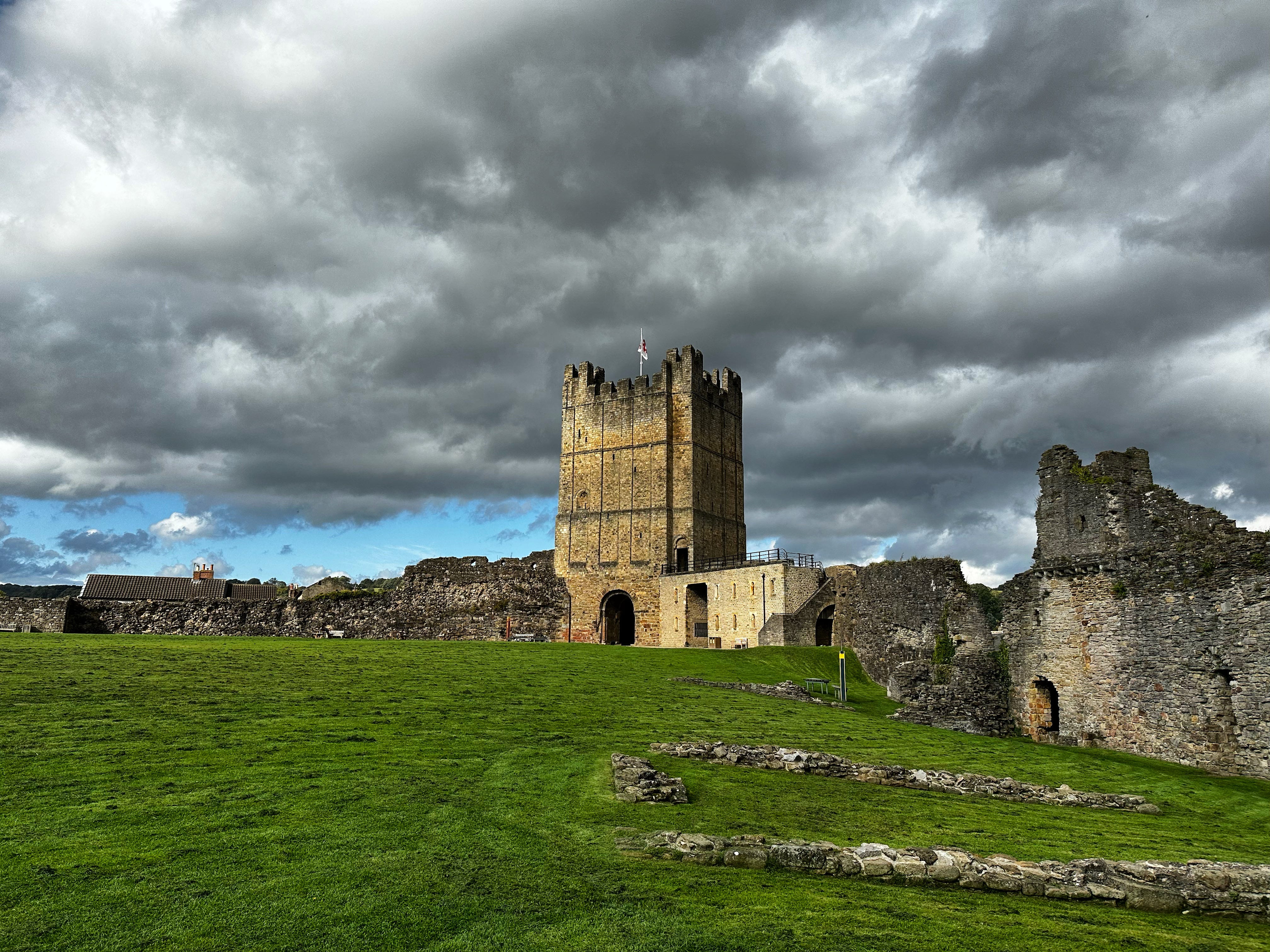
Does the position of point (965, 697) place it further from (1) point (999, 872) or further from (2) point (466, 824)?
(2) point (466, 824)

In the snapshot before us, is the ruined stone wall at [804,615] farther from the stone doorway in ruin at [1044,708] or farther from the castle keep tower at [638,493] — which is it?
the stone doorway in ruin at [1044,708]

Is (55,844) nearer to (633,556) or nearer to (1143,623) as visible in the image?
(1143,623)

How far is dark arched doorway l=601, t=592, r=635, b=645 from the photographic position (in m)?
53.7

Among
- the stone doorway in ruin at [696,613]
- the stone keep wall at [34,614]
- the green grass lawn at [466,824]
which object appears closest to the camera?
the green grass lawn at [466,824]

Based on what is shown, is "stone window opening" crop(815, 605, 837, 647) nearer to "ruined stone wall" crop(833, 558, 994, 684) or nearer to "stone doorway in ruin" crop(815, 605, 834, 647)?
"stone doorway in ruin" crop(815, 605, 834, 647)

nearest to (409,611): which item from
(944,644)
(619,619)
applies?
(619,619)

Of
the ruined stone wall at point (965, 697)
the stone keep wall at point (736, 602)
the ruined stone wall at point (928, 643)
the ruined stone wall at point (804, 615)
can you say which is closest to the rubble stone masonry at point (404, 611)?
the stone keep wall at point (736, 602)

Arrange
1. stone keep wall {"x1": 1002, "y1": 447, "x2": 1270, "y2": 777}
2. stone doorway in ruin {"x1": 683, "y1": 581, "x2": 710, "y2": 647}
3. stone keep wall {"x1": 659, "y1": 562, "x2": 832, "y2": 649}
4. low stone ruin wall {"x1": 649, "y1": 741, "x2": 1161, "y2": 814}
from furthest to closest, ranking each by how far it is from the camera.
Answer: stone doorway in ruin {"x1": 683, "y1": 581, "x2": 710, "y2": 647}, stone keep wall {"x1": 659, "y1": 562, "x2": 832, "y2": 649}, stone keep wall {"x1": 1002, "y1": 447, "x2": 1270, "y2": 777}, low stone ruin wall {"x1": 649, "y1": 741, "x2": 1161, "y2": 814}

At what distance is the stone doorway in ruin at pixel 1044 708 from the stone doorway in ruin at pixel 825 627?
16.4 metres

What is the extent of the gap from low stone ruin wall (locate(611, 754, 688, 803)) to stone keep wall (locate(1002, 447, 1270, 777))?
14.0 m

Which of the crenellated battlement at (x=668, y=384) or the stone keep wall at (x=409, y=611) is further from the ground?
the crenellated battlement at (x=668, y=384)

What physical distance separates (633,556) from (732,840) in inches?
1761

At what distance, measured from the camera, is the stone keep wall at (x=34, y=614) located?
3416 cm

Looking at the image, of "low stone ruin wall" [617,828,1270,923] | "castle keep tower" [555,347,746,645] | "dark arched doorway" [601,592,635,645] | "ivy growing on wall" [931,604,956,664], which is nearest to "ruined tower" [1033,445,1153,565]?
"ivy growing on wall" [931,604,956,664]
